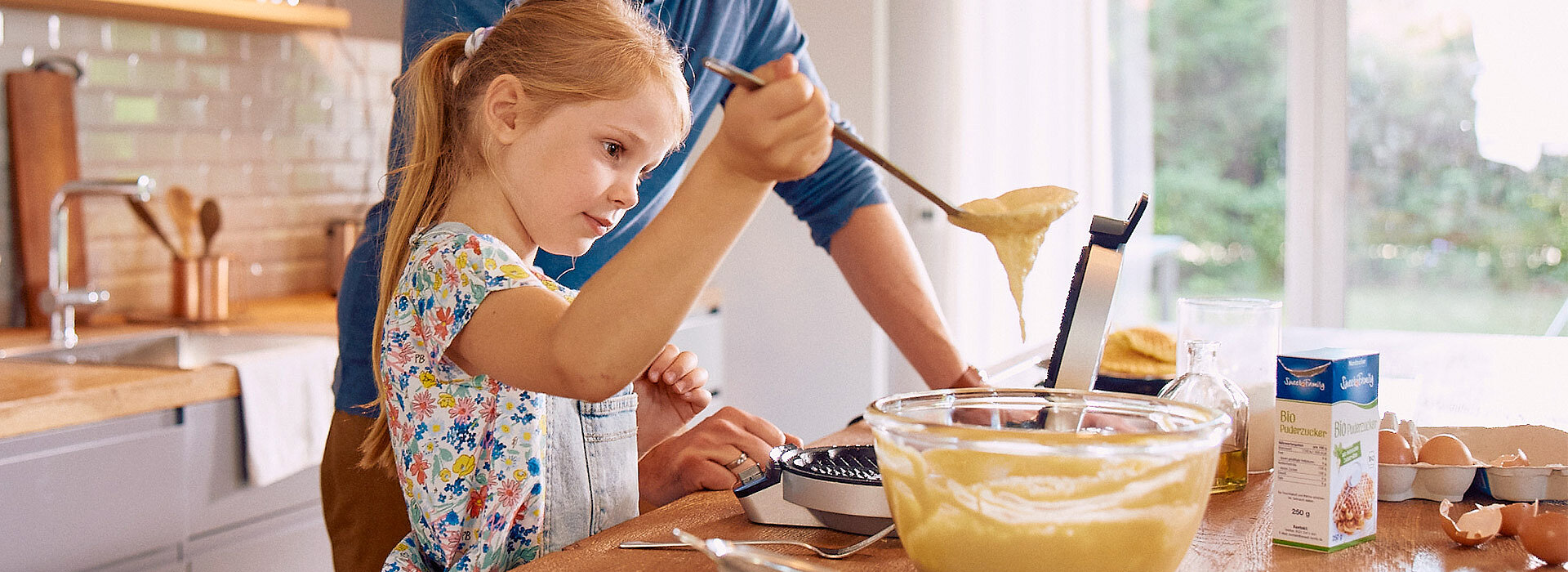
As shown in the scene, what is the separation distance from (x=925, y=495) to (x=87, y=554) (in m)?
1.61

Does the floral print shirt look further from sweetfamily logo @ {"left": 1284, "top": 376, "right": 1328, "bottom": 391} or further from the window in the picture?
the window

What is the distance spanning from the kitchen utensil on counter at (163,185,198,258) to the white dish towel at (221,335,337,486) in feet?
1.85

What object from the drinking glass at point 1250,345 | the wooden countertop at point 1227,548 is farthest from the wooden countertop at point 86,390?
the drinking glass at point 1250,345

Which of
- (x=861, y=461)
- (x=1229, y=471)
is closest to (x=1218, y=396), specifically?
(x=1229, y=471)

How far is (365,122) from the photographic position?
313 cm

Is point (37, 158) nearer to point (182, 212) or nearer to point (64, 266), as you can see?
point (64, 266)

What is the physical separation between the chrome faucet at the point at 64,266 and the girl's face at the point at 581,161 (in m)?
1.58

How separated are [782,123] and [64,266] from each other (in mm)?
2217

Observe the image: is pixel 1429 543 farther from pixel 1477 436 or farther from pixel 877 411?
pixel 877 411

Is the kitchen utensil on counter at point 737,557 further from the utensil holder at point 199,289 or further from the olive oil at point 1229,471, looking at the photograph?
the utensil holder at point 199,289

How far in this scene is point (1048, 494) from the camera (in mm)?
666

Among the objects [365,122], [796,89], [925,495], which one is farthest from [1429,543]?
[365,122]

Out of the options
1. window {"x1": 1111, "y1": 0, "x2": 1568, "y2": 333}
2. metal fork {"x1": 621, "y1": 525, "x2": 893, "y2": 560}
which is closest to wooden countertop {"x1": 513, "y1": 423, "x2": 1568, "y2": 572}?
metal fork {"x1": 621, "y1": 525, "x2": 893, "y2": 560}

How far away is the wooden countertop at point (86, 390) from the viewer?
1705mm
